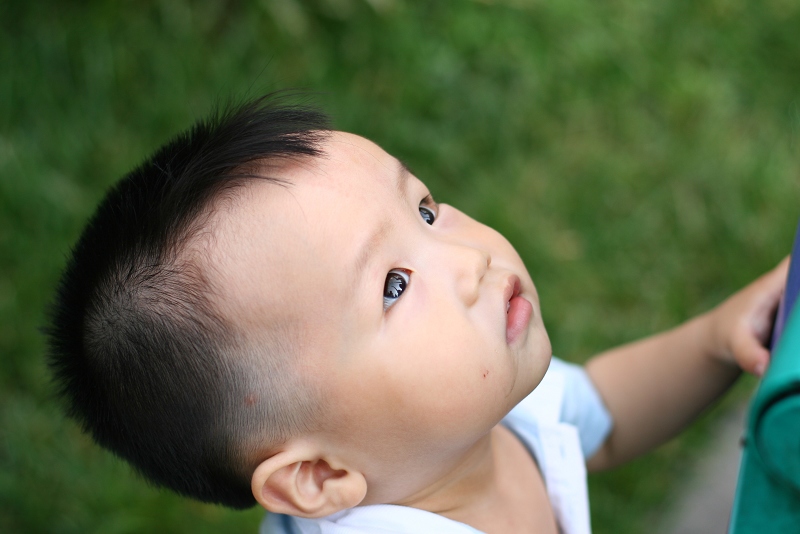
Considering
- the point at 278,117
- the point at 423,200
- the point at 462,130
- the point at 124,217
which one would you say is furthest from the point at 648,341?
the point at 462,130

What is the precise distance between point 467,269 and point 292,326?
25 centimetres

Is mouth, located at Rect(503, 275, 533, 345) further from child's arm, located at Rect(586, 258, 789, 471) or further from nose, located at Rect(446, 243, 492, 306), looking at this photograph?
child's arm, located at Rect(586, 258, 789, 471)

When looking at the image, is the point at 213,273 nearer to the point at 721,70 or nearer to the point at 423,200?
the point at 423,200

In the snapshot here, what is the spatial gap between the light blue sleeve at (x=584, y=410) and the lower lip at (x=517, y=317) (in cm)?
36

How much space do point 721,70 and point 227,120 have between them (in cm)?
215

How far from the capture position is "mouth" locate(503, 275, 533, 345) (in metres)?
1.12

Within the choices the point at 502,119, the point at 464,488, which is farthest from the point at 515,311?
the point at 502,119

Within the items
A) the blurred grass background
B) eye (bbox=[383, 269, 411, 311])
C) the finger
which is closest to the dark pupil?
eye (bbox=[383, 269, 411, 311])

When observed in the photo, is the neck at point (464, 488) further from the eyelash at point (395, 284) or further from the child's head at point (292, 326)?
the eyelash at point (395, 284)

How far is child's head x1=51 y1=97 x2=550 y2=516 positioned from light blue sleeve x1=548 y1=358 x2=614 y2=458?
1.12ft

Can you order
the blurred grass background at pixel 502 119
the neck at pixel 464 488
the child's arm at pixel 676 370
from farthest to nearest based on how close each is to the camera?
the blurred grass background at pixel 502 119 → the child's arm at pixel 676 370 → the neck at pixel 464 488

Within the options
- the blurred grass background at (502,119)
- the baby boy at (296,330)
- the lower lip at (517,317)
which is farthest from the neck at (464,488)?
the blurred grass background at (502,119)

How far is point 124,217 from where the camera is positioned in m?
1.13

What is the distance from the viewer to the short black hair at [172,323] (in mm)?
1056
